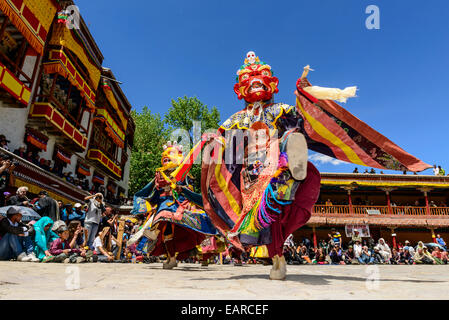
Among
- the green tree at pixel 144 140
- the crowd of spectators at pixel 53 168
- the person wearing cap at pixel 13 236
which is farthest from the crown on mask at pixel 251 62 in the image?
the green tree at pixel 144 140

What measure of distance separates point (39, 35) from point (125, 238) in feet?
31.4

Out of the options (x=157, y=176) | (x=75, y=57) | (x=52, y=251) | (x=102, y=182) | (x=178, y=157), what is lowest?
(x=52, y=251)

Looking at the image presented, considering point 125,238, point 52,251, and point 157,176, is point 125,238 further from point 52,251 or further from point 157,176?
point 157,176

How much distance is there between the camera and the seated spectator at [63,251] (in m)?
6.53

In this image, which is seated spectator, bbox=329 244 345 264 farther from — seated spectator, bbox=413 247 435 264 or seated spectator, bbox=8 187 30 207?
seated spectator, bbox=8 187 30 207

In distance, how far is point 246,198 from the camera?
3686mm

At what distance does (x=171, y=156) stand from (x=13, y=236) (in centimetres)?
358

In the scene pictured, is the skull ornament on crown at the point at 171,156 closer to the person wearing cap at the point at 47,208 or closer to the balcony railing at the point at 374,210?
the person wearing cap at the point at 47,208

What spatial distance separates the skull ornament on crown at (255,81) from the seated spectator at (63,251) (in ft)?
16.8

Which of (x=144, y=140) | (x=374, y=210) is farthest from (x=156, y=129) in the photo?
(x=374, y=210)

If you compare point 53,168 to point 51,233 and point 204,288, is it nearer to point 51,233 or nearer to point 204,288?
point 51,233

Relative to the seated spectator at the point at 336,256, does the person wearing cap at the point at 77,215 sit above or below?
above

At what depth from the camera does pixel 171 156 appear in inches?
261
